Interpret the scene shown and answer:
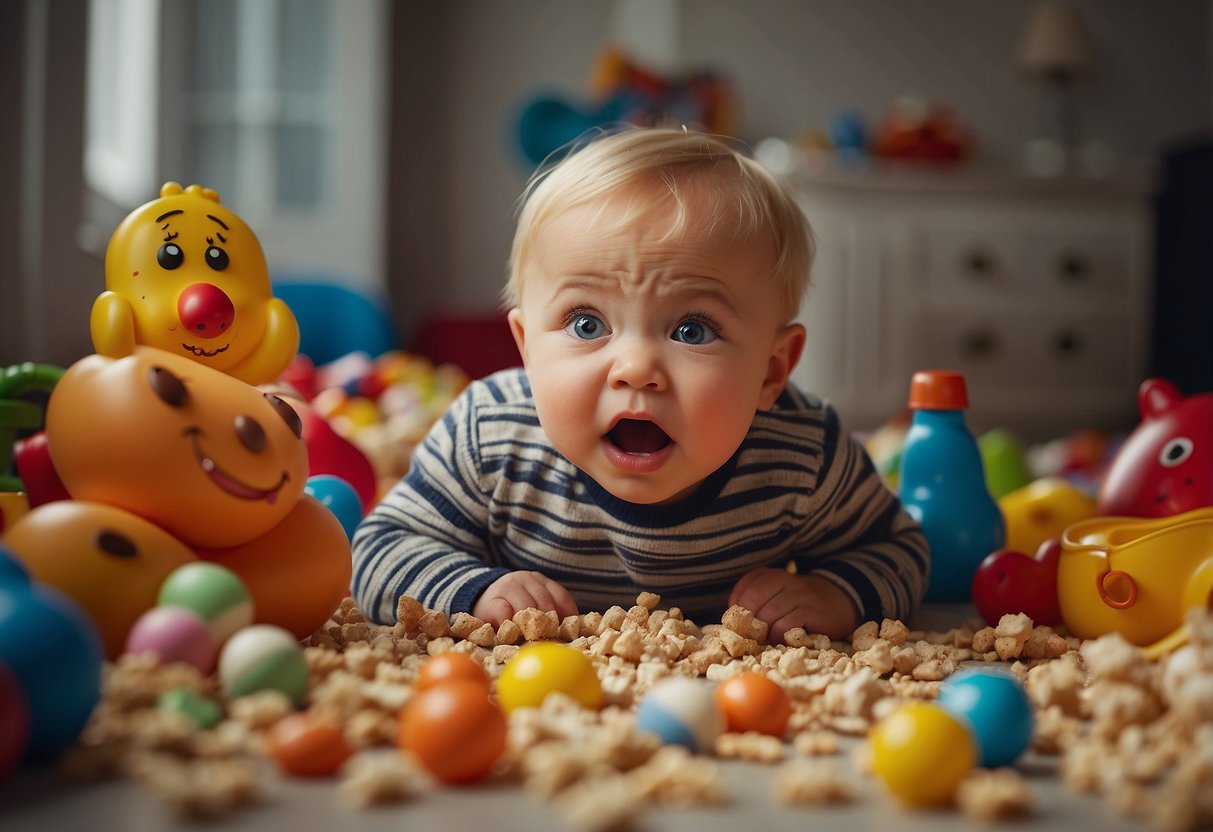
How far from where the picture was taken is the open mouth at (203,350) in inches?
33.0

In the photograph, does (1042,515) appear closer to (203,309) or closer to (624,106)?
(203,309)

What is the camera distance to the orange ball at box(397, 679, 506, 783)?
0.55 meters

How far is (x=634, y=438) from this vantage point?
93cm

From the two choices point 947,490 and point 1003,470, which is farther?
Result: point 1003,470

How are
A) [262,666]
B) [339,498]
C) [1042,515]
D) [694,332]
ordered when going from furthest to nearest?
1. [1042,515]
2. [339,498]
3. [694,332]
4. [262,666]

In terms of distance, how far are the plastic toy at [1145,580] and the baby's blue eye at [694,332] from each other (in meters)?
0.37

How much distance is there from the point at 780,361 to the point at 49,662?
63 cm

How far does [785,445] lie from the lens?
3.40 feet

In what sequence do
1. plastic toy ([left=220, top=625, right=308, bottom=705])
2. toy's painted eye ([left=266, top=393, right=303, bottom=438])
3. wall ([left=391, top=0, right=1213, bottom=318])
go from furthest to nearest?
wall ([left=391, top=0, right=1213, bottom=318]) < toy's painted eye ([left=266, top=393, right=303, bottom=438]) < plastic toy ([left=220, top=625, right=308, bottom=705])

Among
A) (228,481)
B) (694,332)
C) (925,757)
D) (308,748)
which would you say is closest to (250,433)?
(228,481)

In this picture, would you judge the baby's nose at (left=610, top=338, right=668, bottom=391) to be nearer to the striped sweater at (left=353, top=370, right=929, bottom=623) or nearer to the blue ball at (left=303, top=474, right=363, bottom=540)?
the striped sweater at (left=353, top=370, right=929, bottom=623)

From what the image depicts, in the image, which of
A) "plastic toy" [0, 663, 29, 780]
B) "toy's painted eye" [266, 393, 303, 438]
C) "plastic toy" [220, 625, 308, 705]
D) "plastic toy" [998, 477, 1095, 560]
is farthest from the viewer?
"plastic toy" [998, 477, 1095, 560]

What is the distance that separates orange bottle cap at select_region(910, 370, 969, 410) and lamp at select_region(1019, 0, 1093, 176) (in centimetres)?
236

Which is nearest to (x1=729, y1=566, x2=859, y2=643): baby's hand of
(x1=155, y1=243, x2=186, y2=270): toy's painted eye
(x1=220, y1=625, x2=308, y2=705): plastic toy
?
(x1=220, y1=625, x2=308, y2=705): plastic toy
